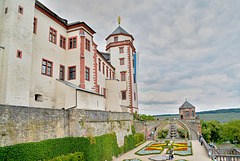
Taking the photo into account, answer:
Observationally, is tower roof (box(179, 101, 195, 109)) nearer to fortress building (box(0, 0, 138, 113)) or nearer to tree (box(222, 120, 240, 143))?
tree (box(222, 120, 240, 143))

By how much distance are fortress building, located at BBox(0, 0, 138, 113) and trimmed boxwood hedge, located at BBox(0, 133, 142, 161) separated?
4106mm

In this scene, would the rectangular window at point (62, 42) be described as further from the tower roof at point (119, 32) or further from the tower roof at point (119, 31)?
the tower roof at point (119, 31)

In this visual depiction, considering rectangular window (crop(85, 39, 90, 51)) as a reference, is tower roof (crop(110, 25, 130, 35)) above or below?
above

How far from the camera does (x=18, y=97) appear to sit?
15.0 meters

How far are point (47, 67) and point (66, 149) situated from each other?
9500mm

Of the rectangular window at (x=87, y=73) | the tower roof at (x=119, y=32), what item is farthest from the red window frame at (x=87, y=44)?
the tower roof at (x=119, y=32)

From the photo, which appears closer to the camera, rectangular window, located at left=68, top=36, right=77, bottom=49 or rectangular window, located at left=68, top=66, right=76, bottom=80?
rectangular window, located at left=68, top=66, right=76, bottom=80

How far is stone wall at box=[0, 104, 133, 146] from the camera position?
10.1 meters

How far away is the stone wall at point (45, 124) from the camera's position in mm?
10070

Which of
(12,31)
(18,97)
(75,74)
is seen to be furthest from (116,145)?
(12,31)

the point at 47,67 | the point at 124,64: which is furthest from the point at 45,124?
the point at 124,64

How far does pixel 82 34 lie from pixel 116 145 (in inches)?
545

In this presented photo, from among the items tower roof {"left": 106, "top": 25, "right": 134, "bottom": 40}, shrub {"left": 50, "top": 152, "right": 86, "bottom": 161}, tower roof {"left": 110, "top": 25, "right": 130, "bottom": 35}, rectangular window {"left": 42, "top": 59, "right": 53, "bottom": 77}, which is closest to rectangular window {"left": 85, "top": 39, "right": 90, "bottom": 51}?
rectangular window {"left": 42, "top": 59, "right": 53, "bottom": 77}

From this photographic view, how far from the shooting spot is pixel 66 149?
1416 centimetres
